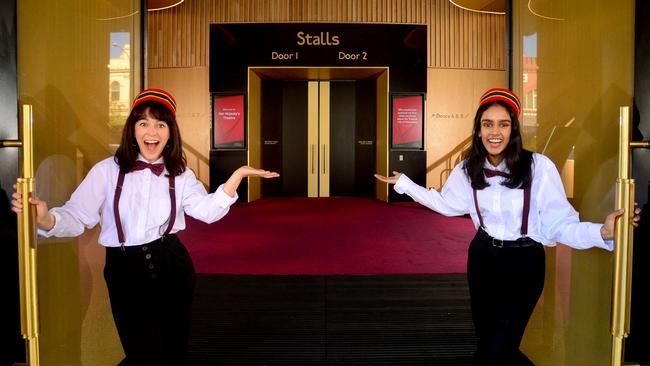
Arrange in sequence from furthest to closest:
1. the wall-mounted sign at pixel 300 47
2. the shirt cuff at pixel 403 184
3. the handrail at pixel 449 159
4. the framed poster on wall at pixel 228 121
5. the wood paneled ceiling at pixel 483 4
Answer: the handrail at pixel 449 159 < the framed poster on wall at pixel 228 121 < the wall-mounted sign at pixel 300 47 < the wood paneled ceiling at pixel 483 4 < the shirt cuff at pixel 403 184

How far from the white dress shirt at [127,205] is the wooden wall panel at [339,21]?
30.4ft

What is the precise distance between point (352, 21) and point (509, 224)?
30.9ft

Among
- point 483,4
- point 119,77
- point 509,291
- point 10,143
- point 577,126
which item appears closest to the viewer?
point 10,143

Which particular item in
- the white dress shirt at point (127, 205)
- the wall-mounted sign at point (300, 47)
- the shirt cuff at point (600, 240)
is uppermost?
the wall-mounted sign at point (300, 47)

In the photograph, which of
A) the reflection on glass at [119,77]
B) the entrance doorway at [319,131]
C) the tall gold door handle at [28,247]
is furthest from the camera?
the entrance doorway at [319,131]

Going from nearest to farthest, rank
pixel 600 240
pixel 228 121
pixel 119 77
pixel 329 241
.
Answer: pixel 600 240 → pixel 119 77 → pixel 329 241 → pixel 228 121

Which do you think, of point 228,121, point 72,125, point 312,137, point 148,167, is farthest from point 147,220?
point 312,137

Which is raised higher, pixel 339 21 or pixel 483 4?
pixel 483 4

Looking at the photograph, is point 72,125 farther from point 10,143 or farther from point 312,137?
point 312,137

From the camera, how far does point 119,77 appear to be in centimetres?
301

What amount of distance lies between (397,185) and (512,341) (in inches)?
35.6

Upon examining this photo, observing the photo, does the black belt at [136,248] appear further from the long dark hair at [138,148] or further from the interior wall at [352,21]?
the interior wall at [352,21]

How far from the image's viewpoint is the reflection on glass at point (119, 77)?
114 inches

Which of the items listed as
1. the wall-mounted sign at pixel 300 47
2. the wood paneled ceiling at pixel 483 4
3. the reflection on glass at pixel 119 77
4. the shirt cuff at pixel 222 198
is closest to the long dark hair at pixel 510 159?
the shirt cuff at pixel 222 198
